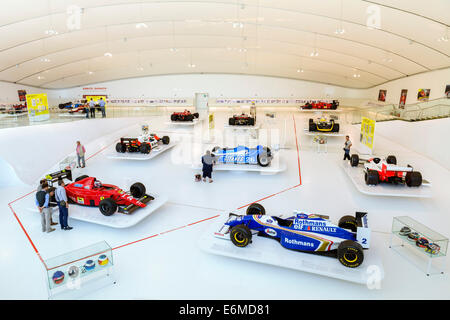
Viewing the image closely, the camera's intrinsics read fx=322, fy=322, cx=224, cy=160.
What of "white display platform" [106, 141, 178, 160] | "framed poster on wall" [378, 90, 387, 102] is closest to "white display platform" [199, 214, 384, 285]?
"white display platform" [106, 141, 178, 160]

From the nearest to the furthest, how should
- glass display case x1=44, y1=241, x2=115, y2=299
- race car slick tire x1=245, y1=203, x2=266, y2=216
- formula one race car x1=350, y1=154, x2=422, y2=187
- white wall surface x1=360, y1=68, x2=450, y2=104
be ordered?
1. glass display case x1=44, y1=241, x2=115, y2=299
2. race car slick tire x1=245, y1=203, x2=266, y2=216
3. formula one race car x1=350, y1=154, x2=422, y2=187
4. white wall surface x1=360, y1=68, x2=450, y2=104

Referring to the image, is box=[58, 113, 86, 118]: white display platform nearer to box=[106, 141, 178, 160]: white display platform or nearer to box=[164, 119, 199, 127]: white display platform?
box=[164, 119, 199, 127]: white display platform

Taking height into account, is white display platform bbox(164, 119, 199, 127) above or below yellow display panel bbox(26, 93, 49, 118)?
below

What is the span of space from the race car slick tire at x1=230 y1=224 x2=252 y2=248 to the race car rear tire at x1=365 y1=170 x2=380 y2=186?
532cm

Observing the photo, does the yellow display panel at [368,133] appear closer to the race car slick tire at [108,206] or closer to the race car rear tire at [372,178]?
the race car rear tire at [372,178]

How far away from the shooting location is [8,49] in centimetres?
2028

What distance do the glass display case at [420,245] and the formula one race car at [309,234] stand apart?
0.97 m

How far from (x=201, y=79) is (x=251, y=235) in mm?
27469

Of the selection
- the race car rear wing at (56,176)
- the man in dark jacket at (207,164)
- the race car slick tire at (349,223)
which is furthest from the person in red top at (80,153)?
the race car slick tire at (349,223)

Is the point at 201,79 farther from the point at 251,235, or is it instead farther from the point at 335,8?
the point at 251,235

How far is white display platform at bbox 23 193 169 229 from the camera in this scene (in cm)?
793
